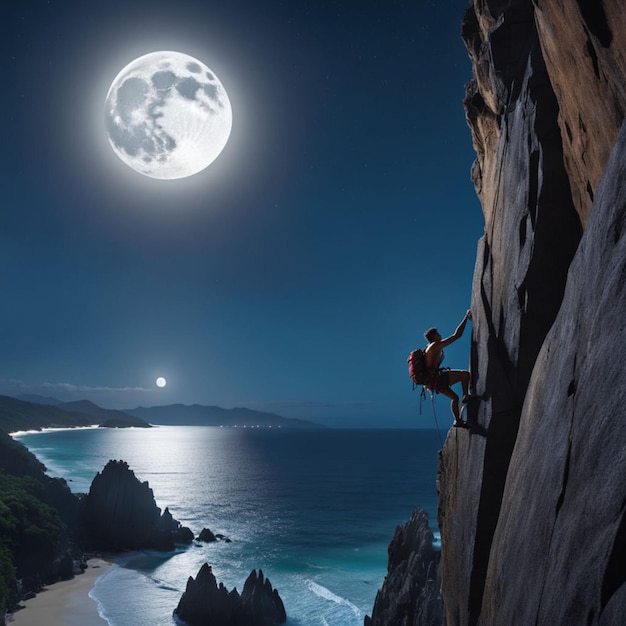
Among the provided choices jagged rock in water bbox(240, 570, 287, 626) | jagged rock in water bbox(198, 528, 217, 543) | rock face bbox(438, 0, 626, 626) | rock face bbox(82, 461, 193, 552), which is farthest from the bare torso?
jagged rock in water bbox(198, 528, 217, 543)

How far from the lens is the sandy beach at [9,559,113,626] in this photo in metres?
37.8

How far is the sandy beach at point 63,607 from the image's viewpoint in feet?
124

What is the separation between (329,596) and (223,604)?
20.5 metres

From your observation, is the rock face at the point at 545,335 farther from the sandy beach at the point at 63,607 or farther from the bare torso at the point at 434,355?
the sandy beach at the point at 63,607

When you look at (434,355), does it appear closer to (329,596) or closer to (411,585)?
(411,585)

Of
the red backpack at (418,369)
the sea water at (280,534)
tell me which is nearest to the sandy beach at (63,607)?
the sea water at (280,534)

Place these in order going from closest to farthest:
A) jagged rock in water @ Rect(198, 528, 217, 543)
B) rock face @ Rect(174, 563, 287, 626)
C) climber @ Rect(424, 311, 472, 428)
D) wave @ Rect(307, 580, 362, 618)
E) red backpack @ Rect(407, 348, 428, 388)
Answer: climber @ Rect(424, 311, 472, 428), red backpack @ Rect(407, 348, 428, 388), rock face @ Rect(174, 563, 287, 626), wave @ Rect(307, 580, 362, 618), jagged rock in water @ Rect(198, 528, 217, 543)

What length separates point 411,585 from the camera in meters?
37.6

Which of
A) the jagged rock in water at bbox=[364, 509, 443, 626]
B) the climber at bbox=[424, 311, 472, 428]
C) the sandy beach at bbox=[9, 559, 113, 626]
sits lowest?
the sandy beach at bbox=[9, 559, 113, 626]

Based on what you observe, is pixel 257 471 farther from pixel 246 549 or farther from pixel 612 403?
pixel 612 403

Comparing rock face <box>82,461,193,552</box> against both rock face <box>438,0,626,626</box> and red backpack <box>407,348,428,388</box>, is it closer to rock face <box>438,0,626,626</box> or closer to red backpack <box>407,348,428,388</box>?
rock face <box>438,0,626,626</box>

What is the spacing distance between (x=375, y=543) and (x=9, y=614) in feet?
195

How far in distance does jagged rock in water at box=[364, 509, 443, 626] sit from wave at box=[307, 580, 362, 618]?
8938mm

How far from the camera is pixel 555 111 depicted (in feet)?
32.7
